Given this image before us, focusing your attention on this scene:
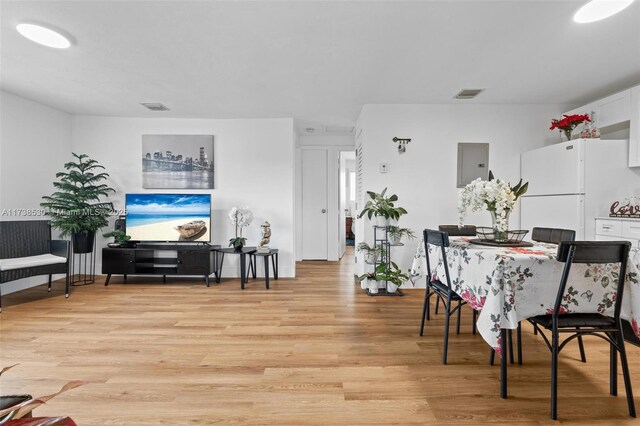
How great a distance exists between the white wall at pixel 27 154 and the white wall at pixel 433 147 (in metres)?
4.28

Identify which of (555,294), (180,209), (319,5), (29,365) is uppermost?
(319,5)

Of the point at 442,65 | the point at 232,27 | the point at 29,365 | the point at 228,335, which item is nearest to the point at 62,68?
the point at 232,27

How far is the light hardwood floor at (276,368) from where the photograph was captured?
5.64ft

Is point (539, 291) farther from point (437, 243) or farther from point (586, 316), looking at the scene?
point (437, 243)

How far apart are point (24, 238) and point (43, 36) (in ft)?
8.41

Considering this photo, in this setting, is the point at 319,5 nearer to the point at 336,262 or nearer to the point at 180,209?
the point at 180,209

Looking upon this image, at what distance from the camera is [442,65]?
311 centimetres

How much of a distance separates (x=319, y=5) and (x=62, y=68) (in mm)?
2674

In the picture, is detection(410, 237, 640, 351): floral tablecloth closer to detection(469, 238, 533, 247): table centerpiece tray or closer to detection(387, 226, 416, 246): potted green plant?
detection(469, 238, 533, 247): table centerpiece tray

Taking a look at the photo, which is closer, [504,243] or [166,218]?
[504,243]

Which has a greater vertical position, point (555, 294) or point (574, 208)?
point (574, 208)

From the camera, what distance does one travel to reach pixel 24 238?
393 centimetres

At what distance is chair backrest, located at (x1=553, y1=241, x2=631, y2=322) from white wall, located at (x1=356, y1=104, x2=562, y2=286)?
108 inches

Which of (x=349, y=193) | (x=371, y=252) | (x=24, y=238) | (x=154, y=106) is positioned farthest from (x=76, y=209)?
(x=349, y=193)
